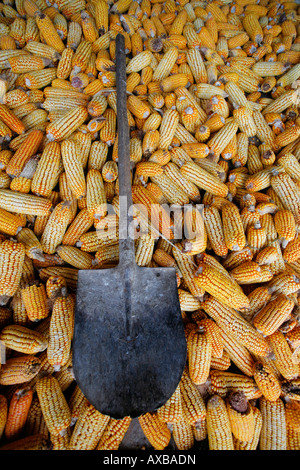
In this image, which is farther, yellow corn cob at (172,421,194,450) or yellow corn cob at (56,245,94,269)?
yellow corn cob at (56,245,94,269)

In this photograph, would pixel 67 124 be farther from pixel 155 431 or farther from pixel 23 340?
pixel 155 431

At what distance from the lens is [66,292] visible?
7.54 ft

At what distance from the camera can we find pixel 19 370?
210 centimetres

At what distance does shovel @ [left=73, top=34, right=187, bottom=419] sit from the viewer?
1.94 metres

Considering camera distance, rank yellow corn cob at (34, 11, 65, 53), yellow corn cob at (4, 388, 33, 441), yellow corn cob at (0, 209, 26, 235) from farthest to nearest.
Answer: yellow corn cob at (34, 11, 65, 53) → yellow corn cob at (0, 209, 26, 235) → yellow corn cob at (4, 388, 33, 441)

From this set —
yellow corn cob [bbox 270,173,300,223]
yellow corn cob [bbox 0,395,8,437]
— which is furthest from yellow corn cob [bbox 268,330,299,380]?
yellow corn cob [bbox 0,395,8,437]

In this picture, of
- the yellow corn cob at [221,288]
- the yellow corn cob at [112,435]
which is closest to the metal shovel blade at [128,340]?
the yellow corn cob at [221,288]

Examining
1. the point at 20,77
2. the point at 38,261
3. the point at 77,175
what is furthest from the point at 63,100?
the point at 38,261

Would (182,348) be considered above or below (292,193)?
below

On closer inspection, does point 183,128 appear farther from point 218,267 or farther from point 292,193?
point 218,267

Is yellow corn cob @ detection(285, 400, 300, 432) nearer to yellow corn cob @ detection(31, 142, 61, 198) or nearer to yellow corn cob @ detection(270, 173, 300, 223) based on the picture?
yellow corn cob @ detection(270, 173, 300, 223)

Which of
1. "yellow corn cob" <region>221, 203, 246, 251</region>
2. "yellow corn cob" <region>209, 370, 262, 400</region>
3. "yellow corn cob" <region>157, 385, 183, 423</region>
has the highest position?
"yellow corn cob" <region>221, 203, 246, 251</region>

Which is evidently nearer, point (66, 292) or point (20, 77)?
point (66, 292)

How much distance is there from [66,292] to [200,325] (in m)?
1.14
